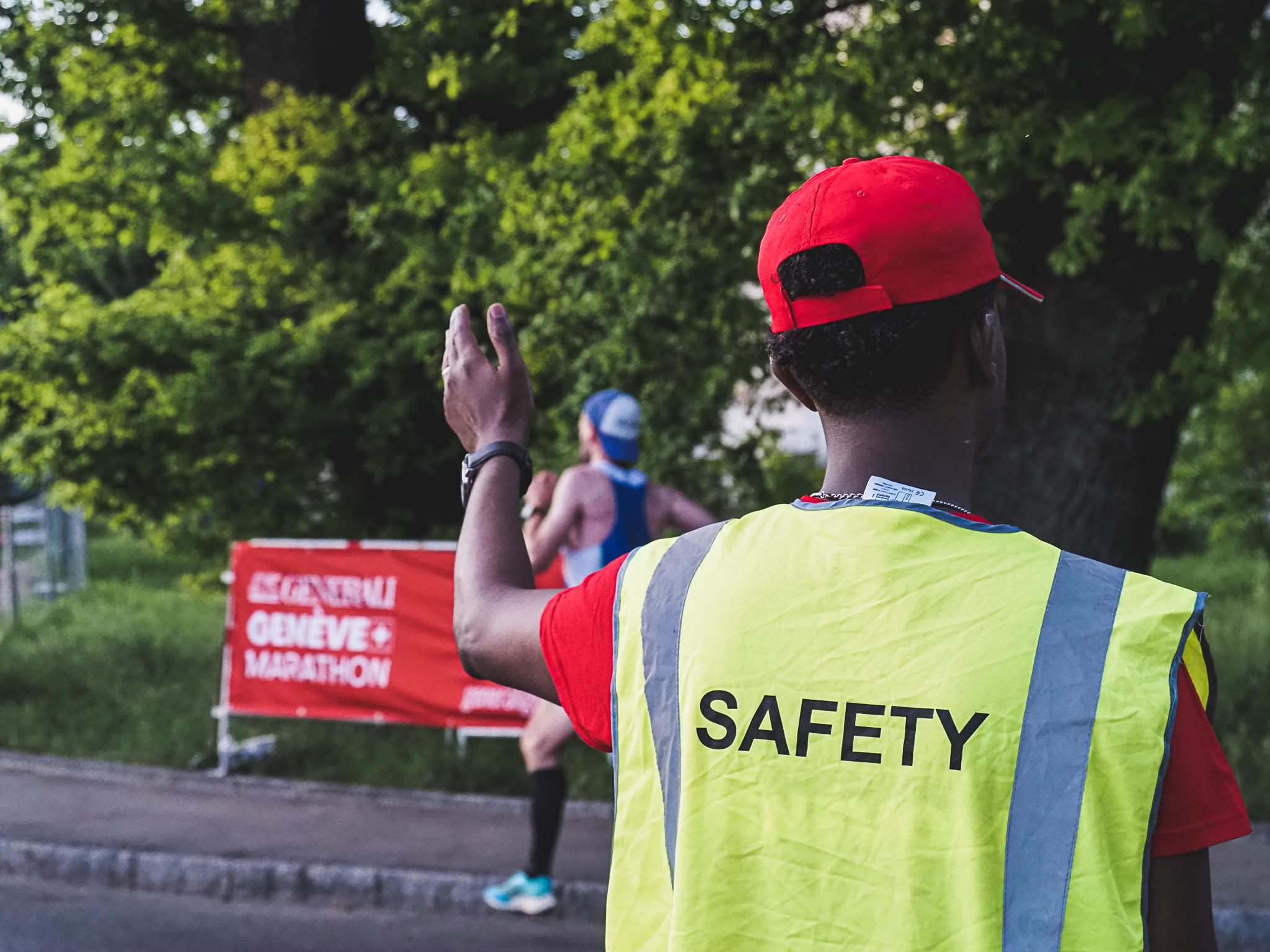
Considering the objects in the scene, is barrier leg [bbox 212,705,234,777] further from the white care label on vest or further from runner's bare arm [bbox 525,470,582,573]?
the white care label on vest

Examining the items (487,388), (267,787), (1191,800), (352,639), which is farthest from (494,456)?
(267,787)

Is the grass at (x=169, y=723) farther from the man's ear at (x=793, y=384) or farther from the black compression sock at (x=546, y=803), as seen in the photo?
the man's ear at (x=793, y=384)

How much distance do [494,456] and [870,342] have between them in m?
0.50

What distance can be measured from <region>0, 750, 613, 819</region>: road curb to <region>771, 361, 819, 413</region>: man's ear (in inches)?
276

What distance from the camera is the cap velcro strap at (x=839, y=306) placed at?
141 centimetres

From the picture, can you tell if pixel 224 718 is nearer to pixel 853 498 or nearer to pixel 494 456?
pixel 494 456

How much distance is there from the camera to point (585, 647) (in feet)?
4.83

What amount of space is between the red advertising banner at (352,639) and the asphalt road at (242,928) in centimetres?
205

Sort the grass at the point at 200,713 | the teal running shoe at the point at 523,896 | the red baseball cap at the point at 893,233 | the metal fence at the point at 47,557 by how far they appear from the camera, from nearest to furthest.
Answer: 1. the red baseball cap at the point at 893,233
2. the teal running shoe at the point at 523,896
3. the grass at the point at 200,713
4. the metal fence at the point at 47,557

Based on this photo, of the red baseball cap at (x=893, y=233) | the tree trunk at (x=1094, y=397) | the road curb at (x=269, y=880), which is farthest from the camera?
the tree trunk at (x=1094, y=397)

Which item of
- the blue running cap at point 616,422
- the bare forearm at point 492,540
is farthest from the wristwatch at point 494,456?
the blue running cap at point 616,422

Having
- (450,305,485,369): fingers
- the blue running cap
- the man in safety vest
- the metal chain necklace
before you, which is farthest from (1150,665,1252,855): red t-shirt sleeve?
the blue running cap

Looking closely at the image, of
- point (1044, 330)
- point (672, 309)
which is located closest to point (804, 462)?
point (672, 309)

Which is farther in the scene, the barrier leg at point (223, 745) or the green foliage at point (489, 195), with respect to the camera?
the barrier leg at point (223, 745)
